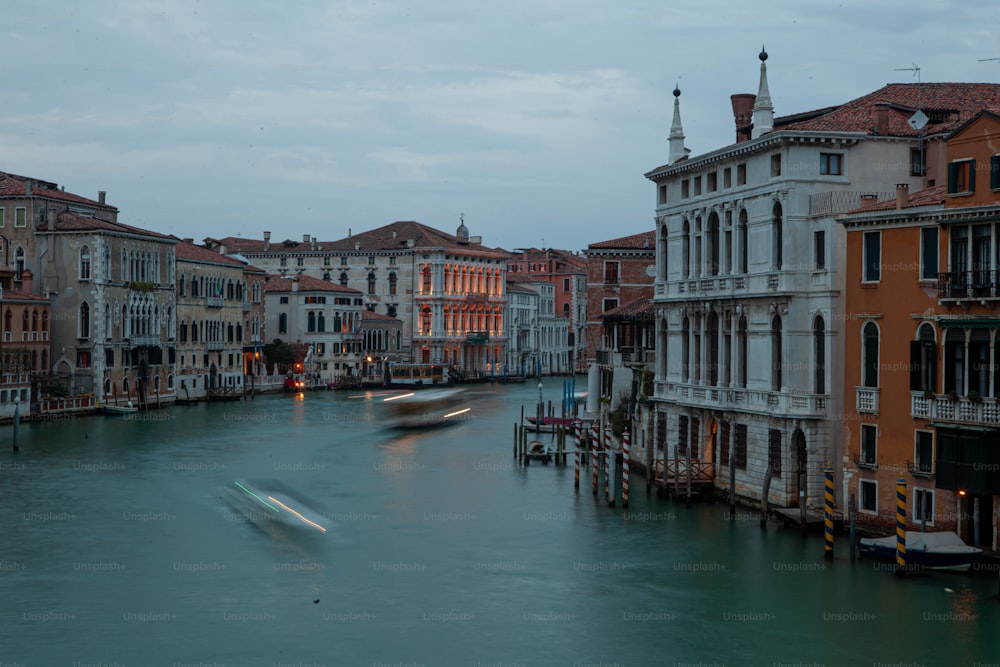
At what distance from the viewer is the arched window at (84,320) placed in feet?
152

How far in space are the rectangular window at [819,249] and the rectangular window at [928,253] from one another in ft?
8.76

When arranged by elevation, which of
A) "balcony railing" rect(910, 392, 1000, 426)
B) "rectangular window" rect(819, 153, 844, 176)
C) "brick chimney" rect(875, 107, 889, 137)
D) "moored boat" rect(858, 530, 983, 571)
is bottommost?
"moored boat" rect(858, 530, 983, 571)

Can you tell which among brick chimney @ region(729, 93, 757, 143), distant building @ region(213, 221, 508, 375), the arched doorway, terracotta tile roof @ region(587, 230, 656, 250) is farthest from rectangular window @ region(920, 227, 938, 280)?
distant building @ region(213, 221, 508, 375)

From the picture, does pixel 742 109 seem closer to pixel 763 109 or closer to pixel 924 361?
pixel 763 109

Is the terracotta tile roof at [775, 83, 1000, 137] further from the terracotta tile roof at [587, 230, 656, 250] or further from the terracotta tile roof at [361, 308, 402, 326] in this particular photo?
the terracotta tile roof at [361, 308, 402, 326]

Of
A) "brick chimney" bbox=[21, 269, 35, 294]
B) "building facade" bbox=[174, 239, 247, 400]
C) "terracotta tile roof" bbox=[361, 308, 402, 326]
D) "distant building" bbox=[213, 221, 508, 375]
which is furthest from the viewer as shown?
"distant building" bbox=[213, 221, 508, 375]

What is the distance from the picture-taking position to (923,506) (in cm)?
1802

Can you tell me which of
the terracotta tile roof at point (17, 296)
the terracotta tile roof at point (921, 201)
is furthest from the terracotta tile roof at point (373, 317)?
the terracotta tile roof at point (921, 201)

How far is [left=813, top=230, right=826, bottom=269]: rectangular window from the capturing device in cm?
2104

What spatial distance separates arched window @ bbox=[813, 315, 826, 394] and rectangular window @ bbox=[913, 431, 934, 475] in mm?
2785

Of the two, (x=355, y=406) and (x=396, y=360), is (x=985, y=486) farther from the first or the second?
(x=396, y=360)

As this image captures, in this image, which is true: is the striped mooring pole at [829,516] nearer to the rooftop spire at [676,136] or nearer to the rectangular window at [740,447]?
the rectangular window at [740,447]

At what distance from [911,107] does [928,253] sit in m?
4.99

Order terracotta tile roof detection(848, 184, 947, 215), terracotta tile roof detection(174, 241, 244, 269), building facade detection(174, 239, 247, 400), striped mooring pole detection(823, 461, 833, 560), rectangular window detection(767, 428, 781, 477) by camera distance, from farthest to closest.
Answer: terracotta tile roof detection(174, 241, 244, 269)
building facade detection(174, 239, 247, 400)
rectangular window detection(767, 428, 781, 477)
striped mooring pole detection(823, 461, 833, 560)
terracotta tile roof detection(848, 184, 947, 215)
